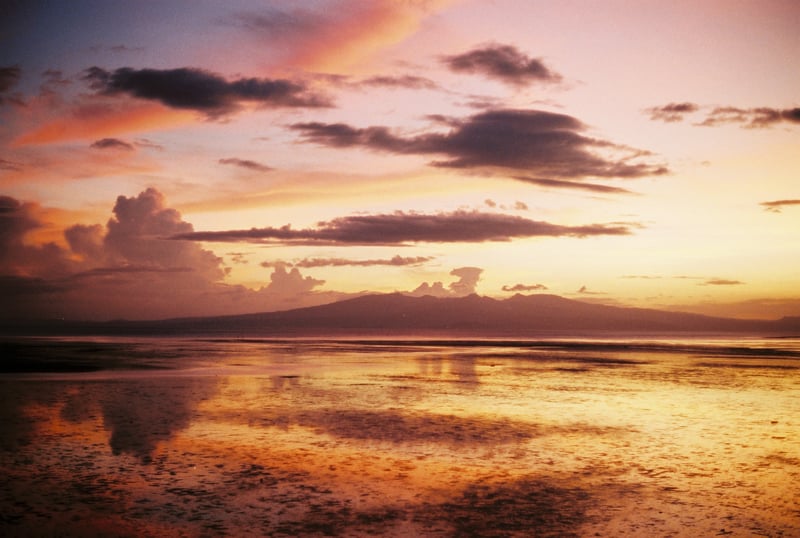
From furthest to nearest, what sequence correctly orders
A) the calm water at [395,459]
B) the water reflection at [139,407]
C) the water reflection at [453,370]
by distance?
the water reflection at [453,370], the water reflection at [139,407], the calm water at [395,459]

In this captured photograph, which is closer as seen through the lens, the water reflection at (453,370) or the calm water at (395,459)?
the calm water at (395,459)

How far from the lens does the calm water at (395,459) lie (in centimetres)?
1171

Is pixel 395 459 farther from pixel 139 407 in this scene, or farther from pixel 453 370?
pixel 453 370

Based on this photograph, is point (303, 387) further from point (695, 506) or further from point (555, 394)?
point (695, 506)

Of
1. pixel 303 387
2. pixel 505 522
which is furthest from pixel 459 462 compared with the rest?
pixel 303 387

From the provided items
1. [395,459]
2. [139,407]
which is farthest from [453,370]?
[395,459]

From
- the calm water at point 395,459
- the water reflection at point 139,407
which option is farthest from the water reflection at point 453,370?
the water reflection at point 139,407

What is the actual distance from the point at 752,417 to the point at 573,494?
46.0 feet

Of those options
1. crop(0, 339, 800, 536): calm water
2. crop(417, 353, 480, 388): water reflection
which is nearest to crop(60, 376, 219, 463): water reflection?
crop(0, 339, 800, 536): calm water

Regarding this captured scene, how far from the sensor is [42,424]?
2055cm

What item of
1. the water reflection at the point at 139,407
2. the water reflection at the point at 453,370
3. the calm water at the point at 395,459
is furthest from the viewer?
the water reflection at the point at 453,370

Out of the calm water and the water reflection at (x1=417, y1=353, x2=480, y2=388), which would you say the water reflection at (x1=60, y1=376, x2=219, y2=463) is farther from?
the water reflection at (x1=417, y1=353, x2=480, y2=388)

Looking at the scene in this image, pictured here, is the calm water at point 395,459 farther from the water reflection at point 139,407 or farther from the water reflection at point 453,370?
the water reflection at point 453,370

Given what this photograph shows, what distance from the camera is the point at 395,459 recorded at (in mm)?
16438
